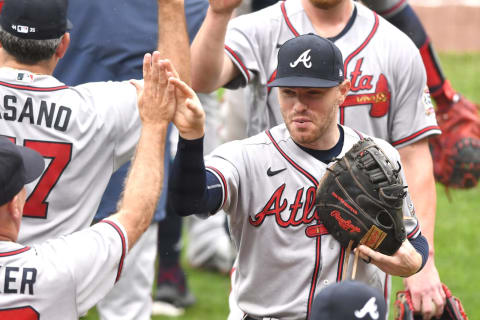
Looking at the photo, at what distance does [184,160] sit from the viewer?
11.5 ft

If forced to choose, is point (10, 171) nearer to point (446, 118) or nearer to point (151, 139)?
point (151, 139)

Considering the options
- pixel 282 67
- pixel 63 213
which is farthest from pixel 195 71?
pixel 63 213

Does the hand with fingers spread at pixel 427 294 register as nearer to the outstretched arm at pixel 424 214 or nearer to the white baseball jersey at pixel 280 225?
the outstretched arm at pixel 424 214

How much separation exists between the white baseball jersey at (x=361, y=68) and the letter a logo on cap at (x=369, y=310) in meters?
1.70

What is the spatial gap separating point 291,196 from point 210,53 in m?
0.75

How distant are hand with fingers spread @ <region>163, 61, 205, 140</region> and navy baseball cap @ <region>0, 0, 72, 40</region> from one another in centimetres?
73

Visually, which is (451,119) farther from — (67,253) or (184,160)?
(67,253)

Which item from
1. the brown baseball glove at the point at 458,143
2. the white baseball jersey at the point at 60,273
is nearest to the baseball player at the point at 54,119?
the white baseball jersey at the point at 60,273

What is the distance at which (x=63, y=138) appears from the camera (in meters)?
3.94

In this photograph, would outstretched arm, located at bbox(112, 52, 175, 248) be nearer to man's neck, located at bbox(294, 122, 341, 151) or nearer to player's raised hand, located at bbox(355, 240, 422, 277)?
man's neck, located at bbox(294, 122, 341, 151)

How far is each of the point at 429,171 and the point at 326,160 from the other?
2.77 feet

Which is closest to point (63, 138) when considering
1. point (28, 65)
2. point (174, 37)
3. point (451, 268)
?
point (28, 65)

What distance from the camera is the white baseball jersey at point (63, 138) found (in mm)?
3906

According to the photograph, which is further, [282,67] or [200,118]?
[282,67]
